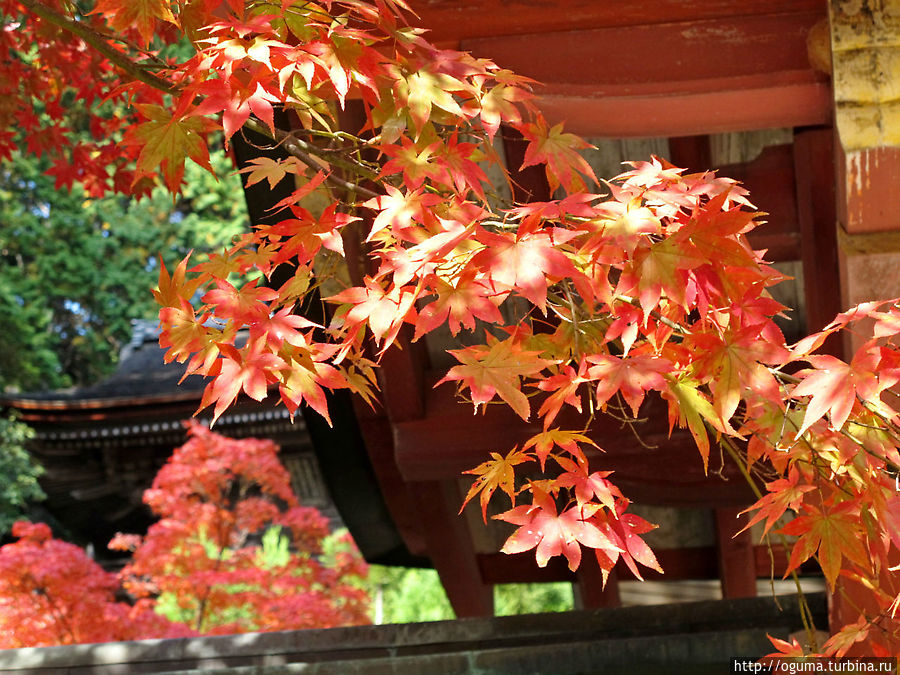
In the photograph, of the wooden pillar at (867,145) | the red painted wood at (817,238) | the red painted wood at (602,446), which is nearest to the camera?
the wooden pillar at (867,145)

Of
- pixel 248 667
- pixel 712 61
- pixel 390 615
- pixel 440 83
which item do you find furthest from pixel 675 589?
pixel 390 615

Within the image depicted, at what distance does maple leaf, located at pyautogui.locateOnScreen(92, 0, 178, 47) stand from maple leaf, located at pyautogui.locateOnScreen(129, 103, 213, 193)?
0.19 metres

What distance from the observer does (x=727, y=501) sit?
2.93m

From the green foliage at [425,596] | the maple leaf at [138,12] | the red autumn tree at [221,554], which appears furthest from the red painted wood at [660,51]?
the green foliage at [425,596]

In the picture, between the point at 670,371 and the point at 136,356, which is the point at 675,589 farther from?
the point at 136,356

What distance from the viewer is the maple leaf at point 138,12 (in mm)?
1610

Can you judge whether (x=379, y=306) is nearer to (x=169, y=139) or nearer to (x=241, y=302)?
(x=241, y=302)

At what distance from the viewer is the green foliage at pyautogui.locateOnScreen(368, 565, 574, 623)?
40.0 feet

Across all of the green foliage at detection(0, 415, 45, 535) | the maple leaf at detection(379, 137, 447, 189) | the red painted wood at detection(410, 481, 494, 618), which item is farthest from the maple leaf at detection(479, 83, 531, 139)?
the green foliage at detection(0, 415, 45, 535)

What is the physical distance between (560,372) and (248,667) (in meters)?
1.50

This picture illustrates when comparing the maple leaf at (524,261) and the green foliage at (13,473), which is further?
the green foliage at (13,473)

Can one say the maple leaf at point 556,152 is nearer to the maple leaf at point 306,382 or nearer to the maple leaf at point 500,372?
the maple leaf at point 500,372

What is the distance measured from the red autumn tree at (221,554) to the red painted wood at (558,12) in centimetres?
440

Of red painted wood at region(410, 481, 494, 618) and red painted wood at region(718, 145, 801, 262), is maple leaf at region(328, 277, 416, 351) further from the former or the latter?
red painted wood at region(410, 481, 494, 618)
